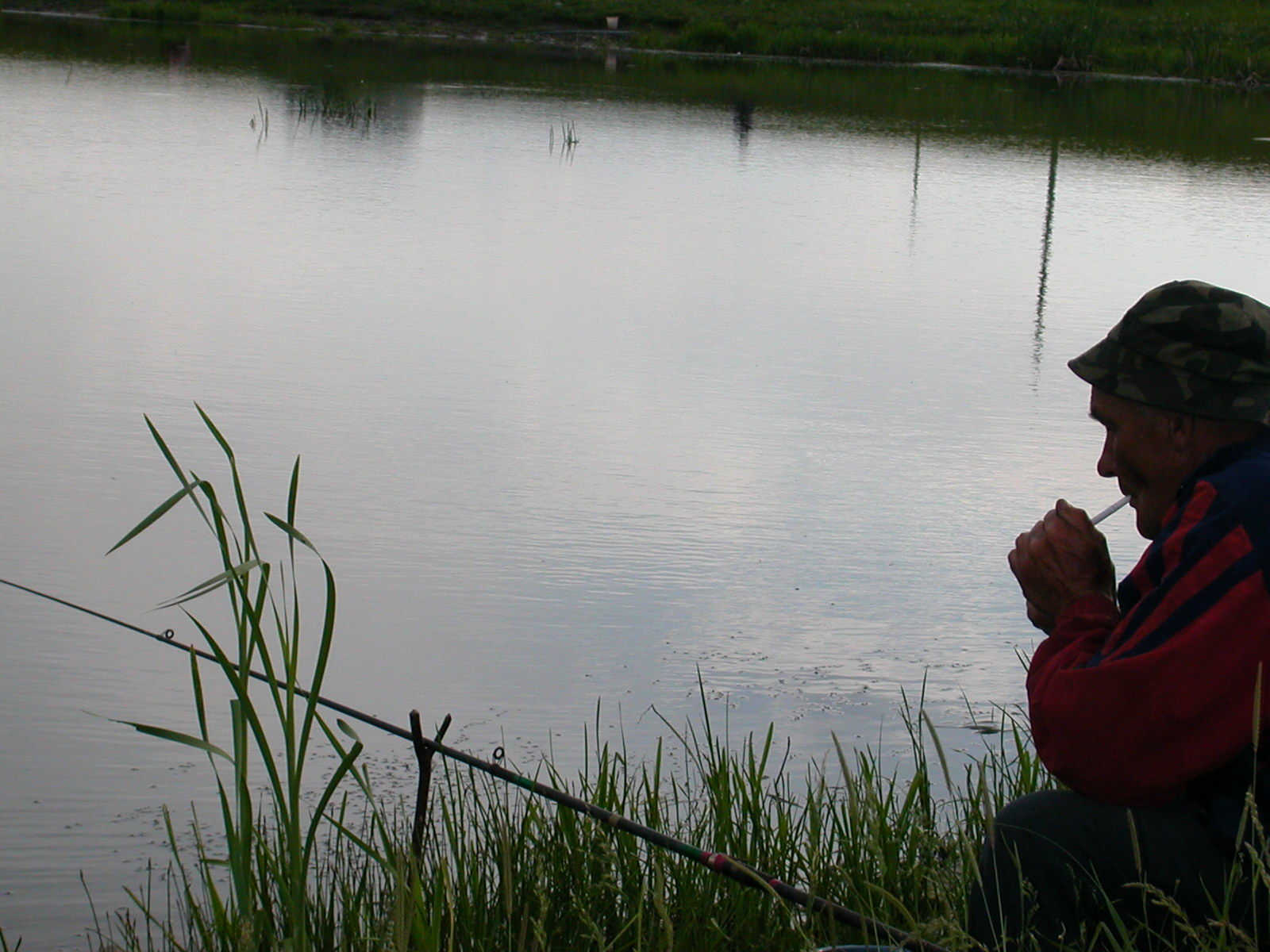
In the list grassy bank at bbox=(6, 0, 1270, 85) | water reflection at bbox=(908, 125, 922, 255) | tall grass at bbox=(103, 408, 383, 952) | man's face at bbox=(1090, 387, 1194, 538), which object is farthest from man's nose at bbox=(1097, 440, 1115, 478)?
grassy bank at bbox=(6, 0, 1270, 85)

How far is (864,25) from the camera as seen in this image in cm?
2769

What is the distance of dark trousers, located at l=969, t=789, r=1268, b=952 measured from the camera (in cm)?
159

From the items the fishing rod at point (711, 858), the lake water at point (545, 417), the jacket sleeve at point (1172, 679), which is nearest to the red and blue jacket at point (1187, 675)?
the jacket sleeve at point (1172, 679)

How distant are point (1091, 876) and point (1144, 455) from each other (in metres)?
0.42

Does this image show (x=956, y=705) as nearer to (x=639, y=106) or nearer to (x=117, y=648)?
(x=117, y=648)

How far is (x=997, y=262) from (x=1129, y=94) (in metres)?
12.6

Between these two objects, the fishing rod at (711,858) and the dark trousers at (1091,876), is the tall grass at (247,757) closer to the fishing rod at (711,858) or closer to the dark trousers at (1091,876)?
the fishing rod at (711,858)

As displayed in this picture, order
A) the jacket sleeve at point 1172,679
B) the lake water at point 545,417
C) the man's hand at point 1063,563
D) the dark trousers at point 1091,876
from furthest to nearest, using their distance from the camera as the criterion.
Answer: the lake water at point 545,417, the man's hand at point 1063,563, the dark trousers at point 1091,876, the jacket sleeve at point 1172,679

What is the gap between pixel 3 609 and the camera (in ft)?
11.2

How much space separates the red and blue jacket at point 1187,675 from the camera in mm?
1455

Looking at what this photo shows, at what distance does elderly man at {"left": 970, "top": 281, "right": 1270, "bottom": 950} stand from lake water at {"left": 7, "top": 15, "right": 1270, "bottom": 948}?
4.55ft

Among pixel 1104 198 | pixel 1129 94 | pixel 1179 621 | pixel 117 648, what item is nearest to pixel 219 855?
pixel 117 648

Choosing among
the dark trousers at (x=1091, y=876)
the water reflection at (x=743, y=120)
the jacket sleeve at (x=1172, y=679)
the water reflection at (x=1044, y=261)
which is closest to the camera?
the jacket sleeve at (x=1172, y=679)

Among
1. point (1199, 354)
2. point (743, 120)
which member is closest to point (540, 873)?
point (1199, 354)
